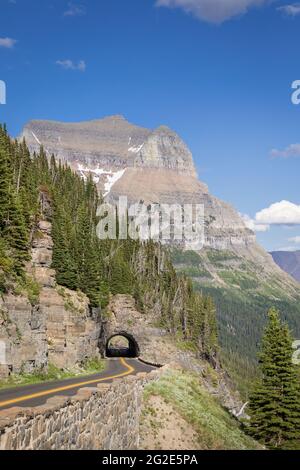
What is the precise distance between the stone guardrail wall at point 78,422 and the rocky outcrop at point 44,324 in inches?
497

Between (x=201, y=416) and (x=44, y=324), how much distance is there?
51.7 feet

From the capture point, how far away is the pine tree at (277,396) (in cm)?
3819

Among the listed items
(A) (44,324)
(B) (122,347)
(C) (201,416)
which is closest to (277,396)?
(C) (201,416)

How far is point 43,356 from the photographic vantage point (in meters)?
39.8

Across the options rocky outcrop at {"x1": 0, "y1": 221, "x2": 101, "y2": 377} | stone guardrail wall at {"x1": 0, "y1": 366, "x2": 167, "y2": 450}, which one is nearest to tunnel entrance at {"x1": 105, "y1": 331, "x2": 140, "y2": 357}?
rocky outcrop at {"x1": 0, "y1": 221, "x2": 101, "y2": 377}

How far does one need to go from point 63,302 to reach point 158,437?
24791 mm

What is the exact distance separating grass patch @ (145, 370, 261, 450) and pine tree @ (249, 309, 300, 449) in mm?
2300

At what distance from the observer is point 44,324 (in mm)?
41406

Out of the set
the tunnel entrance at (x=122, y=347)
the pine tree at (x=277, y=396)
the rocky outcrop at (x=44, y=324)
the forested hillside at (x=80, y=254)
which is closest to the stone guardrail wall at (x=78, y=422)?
the rocky outcrop at (x=44, y=324)

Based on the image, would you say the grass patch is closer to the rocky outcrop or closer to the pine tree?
the pine tree

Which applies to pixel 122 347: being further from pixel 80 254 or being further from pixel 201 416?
pixel 201 416

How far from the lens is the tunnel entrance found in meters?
85.4
